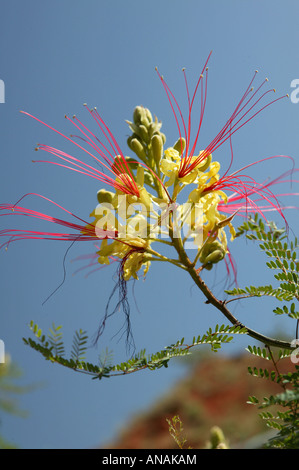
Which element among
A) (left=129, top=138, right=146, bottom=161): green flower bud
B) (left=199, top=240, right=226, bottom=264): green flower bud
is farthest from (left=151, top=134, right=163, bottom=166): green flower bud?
(left=199, top=240, right=226, bottom=264): green flower bud

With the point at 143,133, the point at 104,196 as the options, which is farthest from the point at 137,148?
the point at 104,196

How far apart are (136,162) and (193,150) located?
19 cm

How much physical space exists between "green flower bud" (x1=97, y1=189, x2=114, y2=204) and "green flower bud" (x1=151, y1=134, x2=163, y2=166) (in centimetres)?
18

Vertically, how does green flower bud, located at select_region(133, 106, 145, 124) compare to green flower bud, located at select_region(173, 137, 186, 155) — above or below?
above

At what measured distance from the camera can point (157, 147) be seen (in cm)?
152

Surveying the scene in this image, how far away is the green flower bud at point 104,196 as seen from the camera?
151 cm

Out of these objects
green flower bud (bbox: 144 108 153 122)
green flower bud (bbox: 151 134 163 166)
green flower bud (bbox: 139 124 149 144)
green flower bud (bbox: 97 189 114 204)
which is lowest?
green flower bud (bbox: 97 189 114 204)

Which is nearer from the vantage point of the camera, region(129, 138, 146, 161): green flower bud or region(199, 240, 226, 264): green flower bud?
region(199, 240, 226, 264): green flower bud

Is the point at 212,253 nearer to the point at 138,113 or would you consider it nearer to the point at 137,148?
the point at 137,148

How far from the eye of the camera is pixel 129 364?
1.29 metres

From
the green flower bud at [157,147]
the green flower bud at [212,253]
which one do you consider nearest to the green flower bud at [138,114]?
the green flower bud at [157,147]

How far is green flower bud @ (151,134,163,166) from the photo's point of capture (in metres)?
1.51

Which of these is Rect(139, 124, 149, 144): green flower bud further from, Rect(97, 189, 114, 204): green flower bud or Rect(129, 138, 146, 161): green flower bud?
Rect(97, 189, 114, 204): green flower bud
